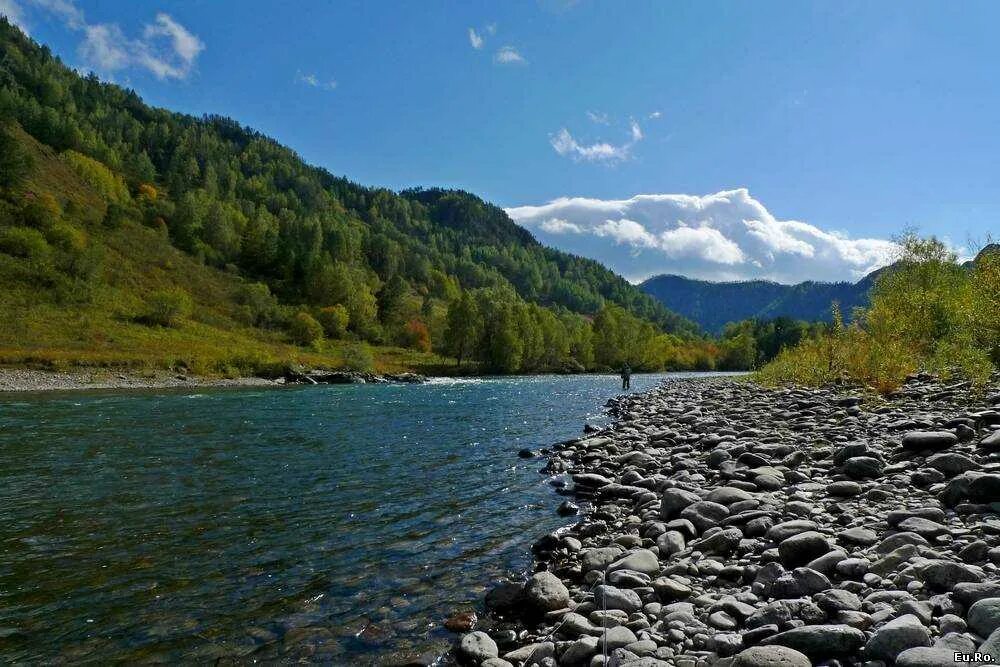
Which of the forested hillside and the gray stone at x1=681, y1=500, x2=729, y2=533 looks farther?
the forested hillside

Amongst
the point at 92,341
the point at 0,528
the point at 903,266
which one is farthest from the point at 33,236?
the point at 903,266

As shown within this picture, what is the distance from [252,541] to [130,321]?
4152 inches

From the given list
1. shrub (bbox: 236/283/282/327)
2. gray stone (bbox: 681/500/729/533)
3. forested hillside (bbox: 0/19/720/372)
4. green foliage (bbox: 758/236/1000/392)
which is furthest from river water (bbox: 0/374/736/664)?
shrub (bbox: 236/283/282/327)

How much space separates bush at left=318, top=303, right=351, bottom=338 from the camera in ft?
478

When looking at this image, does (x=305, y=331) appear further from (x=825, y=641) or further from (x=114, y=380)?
(x=825, y=641)

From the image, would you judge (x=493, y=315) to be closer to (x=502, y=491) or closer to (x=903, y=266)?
(x=903, y=266)

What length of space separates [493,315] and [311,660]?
4743 inches

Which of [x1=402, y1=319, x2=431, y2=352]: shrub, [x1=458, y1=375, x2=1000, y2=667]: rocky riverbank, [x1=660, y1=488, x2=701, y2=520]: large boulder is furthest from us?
[x1=402, y1=319, x2=431, y2=352]: shrub

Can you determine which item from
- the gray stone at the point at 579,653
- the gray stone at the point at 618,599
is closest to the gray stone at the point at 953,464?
the gray stone at the point at 618,599

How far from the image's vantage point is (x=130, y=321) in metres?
96.6

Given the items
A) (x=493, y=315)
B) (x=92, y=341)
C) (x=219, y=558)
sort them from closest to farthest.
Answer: (x=219, y=558)
(x=92, y=341)
(x=493, y=315)

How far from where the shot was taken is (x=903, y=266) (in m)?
54.9

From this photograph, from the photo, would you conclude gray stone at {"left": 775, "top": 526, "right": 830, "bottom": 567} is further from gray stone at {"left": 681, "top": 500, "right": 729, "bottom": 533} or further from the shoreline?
the shoreline

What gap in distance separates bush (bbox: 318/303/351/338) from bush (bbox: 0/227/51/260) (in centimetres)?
6000
